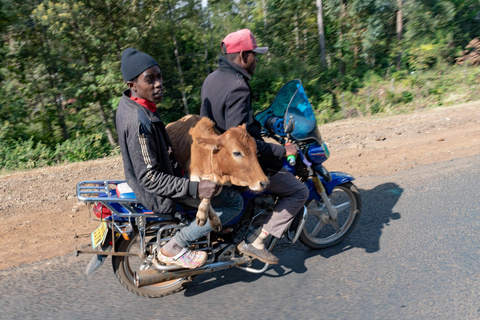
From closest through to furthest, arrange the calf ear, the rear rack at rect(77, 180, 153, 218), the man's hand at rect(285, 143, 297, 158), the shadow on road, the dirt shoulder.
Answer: the calf ear → the rear rack at rect(77, 180, 153, 218) → the man's hand at rect(285, 143, 297, 158) → the shadow on road → the dirt shoulder

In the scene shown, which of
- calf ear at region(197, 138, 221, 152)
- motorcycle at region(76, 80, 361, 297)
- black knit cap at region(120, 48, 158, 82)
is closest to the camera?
calf ear at region(197, 138, 221, 152)

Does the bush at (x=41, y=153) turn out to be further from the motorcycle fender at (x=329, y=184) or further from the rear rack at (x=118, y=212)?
the motorcycle fender at (x=329, y=184)

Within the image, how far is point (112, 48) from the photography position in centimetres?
1339

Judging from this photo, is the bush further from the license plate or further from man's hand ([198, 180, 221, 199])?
man's hand ([198, 180, 221, 199])

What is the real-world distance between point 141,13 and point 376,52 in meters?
14.0

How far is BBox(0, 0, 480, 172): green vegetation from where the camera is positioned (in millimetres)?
12953

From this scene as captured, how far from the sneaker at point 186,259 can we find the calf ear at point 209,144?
1.01 metres

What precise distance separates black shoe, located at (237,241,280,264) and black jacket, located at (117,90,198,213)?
0.87 meters

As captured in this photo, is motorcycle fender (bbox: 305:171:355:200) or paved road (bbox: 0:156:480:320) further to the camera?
motorcycle fender (bbox: 305:171:355:200)

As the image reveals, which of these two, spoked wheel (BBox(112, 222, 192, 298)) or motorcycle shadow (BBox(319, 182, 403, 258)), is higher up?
spoked wheel (BBox(112, 222, 192, 298))

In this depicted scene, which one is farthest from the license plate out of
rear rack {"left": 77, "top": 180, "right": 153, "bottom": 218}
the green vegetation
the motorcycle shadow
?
the green vegetation

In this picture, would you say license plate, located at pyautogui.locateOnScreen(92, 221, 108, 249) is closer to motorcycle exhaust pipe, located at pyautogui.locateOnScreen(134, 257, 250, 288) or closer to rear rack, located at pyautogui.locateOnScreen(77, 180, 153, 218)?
rear rack, located at pyautogui.locateOnScreen(77, 180, 153, 218)

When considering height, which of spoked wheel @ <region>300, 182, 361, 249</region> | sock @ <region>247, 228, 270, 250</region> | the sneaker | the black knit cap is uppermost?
the black knit cap

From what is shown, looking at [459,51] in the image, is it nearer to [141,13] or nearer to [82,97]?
[141,13]
